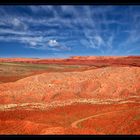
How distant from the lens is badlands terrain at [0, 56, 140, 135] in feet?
24.4

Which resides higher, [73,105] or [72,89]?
[72,89]

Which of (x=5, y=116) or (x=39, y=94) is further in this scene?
(x=39, y=94)

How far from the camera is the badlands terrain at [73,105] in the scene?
7.42m

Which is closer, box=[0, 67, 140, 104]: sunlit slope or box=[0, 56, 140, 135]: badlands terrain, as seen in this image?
box=[0, 56, 140, 135]: badlands terrain

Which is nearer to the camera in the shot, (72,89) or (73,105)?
(73,105)

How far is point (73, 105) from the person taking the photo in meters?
11.2

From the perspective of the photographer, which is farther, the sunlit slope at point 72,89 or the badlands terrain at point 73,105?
the sunlit slope at point 72,89

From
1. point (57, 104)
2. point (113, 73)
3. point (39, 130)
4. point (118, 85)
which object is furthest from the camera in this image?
point (113, 73)

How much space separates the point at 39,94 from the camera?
13.9 m

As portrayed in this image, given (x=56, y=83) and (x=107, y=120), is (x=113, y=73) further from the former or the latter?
(x=107, y=120)
